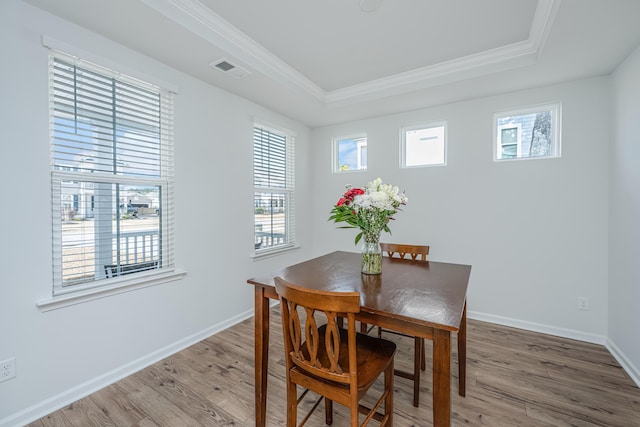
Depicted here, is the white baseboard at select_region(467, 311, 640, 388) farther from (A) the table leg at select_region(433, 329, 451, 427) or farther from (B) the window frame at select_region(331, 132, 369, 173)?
(B) the window frame at select_region(331, 132, 369, 173)

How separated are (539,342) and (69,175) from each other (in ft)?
13.7

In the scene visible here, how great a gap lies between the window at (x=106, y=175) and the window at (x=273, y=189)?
1142mm

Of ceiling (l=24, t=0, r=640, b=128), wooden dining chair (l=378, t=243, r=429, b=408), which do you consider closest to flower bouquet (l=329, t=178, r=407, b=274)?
wooden dining chair (l=378, t=243, r=429, b=408)

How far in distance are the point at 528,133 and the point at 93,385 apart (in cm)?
449

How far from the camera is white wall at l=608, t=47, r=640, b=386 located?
2.15 metres

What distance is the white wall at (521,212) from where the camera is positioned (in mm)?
2699

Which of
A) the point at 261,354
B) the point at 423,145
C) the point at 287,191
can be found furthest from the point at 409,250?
the point at 287,191

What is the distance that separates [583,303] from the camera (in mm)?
2742

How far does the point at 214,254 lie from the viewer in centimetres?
294

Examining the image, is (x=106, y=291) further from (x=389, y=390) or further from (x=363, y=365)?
(x=389, y=390)

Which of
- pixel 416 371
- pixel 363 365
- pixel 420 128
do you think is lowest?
pixel 416 371

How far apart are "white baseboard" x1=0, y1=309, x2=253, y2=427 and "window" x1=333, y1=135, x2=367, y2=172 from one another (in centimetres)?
276

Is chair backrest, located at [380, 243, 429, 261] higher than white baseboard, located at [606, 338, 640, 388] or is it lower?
higher

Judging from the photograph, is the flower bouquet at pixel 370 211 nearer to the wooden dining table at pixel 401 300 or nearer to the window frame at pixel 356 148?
the wooden dining table at pixel 401 300
